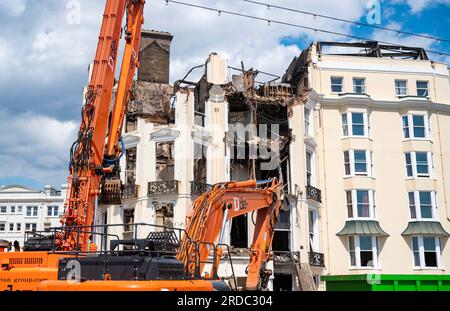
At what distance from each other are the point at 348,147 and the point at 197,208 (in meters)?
21.1

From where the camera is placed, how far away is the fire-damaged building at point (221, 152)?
28.8 meters

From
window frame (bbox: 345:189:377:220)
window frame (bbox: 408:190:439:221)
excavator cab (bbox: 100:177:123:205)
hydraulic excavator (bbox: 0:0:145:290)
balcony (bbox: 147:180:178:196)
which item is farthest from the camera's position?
window frame (bbox: 408:190:439:221)

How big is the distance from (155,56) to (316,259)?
16.5 m

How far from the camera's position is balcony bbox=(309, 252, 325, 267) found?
30.8 meters

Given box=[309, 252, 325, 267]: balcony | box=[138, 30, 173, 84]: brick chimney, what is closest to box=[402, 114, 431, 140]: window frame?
box=[309, 252, 325, 267]: balcony

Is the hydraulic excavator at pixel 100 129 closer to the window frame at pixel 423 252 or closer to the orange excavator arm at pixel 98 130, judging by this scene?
the orange excavator arm at pixel 98 130

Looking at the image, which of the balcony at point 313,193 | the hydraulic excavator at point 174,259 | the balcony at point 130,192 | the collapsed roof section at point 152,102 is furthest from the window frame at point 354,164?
the hydraulic excavator at point 174,259

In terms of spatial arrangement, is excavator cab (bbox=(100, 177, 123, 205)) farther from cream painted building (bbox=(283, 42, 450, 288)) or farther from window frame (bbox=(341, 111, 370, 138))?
window frame (bbox=(341, 111, 370, 138))

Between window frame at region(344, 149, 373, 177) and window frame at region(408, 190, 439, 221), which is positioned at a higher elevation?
window frame at region(344, 149, 373, 177)

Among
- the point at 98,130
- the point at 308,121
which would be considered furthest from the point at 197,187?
the point at 98,130

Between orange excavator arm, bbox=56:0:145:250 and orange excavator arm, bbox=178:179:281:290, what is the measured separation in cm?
328

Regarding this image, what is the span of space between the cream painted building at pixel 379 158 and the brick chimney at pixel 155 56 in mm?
9226

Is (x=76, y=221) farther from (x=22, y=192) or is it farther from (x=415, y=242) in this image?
(x=22, y=192)
